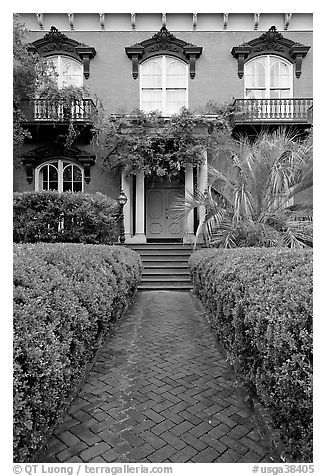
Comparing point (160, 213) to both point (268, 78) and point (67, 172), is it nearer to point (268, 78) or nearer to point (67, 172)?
point (67, 172)

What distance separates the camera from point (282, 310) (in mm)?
2037

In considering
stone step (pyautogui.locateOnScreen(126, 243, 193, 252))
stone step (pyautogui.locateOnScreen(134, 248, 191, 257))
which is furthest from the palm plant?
stone step (pyautogui.locateOnScreen(126, 243, 193, 252))

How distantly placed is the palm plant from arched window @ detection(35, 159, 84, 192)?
7788mm

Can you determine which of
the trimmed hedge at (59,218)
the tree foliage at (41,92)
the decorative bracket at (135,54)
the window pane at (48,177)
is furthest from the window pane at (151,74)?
the trimmed hedge at (59,218)

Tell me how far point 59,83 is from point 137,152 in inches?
190

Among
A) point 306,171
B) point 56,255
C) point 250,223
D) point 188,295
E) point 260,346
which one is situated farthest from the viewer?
point 188,295

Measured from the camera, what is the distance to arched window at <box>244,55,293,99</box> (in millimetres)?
13617

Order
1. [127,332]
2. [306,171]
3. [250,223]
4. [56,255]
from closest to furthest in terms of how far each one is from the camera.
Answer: [56,255] < [127,332] < [306,171] < [250,223]

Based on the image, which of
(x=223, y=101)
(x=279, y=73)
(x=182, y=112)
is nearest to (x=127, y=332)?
(x=182, y=112)

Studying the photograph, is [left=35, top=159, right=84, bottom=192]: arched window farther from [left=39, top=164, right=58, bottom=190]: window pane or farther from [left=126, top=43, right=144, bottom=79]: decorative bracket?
[left=126, top=43, right=144, bottom=79]: decorative bracket

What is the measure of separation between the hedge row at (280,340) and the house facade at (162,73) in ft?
33.6

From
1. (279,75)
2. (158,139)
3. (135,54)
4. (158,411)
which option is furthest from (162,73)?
(158,411)

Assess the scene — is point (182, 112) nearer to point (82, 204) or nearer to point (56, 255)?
point (82, 204)

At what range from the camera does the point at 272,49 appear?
1346cm
